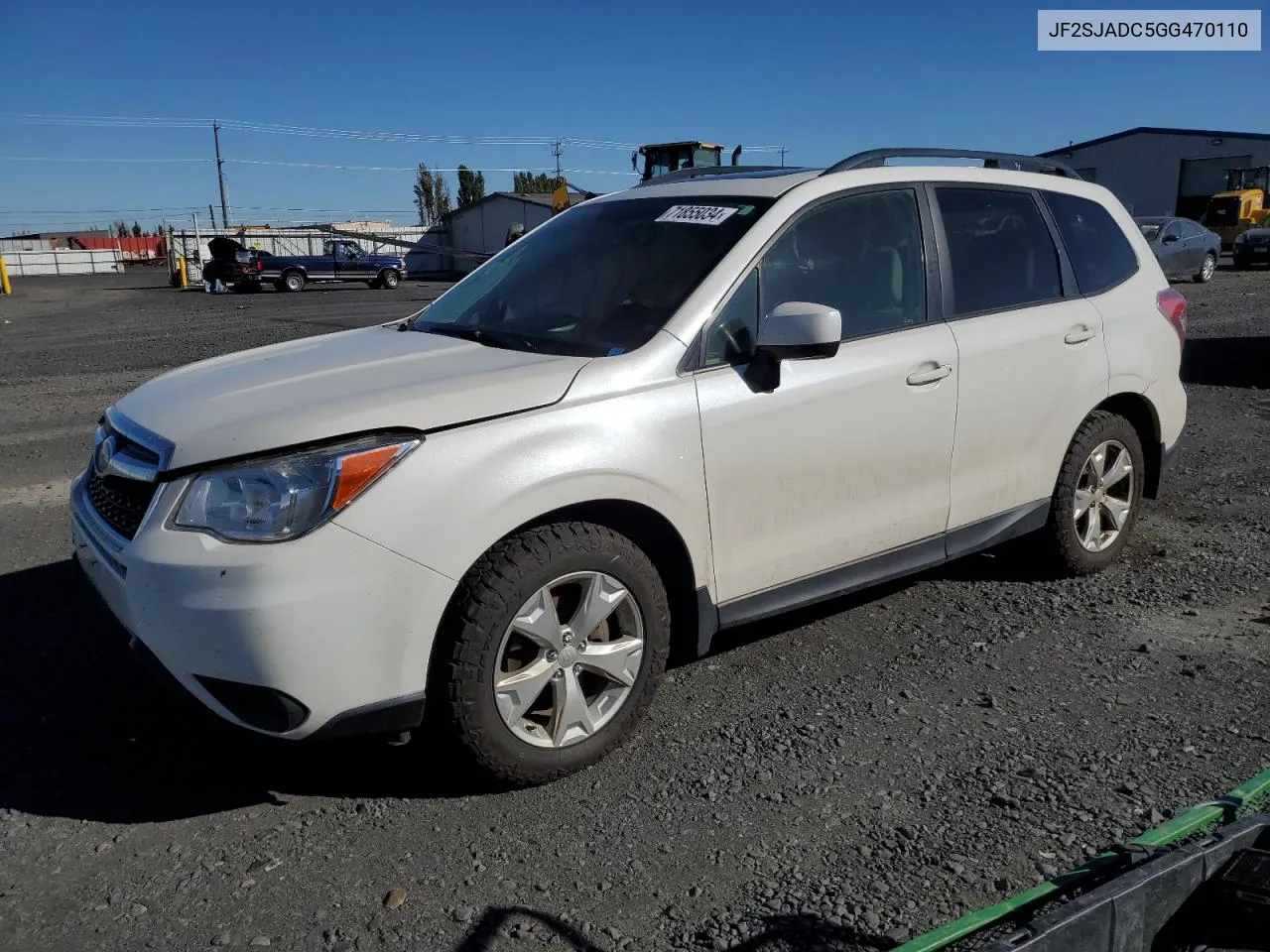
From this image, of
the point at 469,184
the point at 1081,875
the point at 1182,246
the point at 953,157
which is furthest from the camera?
the point at 469,184

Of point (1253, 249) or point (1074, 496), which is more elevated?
point (1253, 249)

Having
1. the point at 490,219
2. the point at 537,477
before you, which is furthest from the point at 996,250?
the point at 490,219

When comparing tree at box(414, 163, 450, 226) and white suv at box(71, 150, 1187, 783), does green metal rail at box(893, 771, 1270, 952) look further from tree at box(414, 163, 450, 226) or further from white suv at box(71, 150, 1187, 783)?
tree at box(414, 163, 450, 226)

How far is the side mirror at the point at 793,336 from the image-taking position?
3215 mm

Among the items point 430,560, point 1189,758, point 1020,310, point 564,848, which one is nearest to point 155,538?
point 430,560

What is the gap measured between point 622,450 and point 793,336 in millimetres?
668

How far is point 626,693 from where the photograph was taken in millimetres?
3189

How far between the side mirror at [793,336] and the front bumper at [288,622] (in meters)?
1.27

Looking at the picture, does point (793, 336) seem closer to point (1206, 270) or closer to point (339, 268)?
point (1206, 270)

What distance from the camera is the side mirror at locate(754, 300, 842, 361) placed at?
3215 millimetres

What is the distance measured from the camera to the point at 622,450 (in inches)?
120

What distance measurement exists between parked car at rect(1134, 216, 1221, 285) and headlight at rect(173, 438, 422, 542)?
72.1ft

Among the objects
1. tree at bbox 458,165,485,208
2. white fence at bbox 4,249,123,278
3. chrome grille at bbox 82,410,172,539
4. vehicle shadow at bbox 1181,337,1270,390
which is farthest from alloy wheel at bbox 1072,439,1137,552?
tree at bbox 458,165,485,208

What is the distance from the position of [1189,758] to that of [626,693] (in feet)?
5.79
